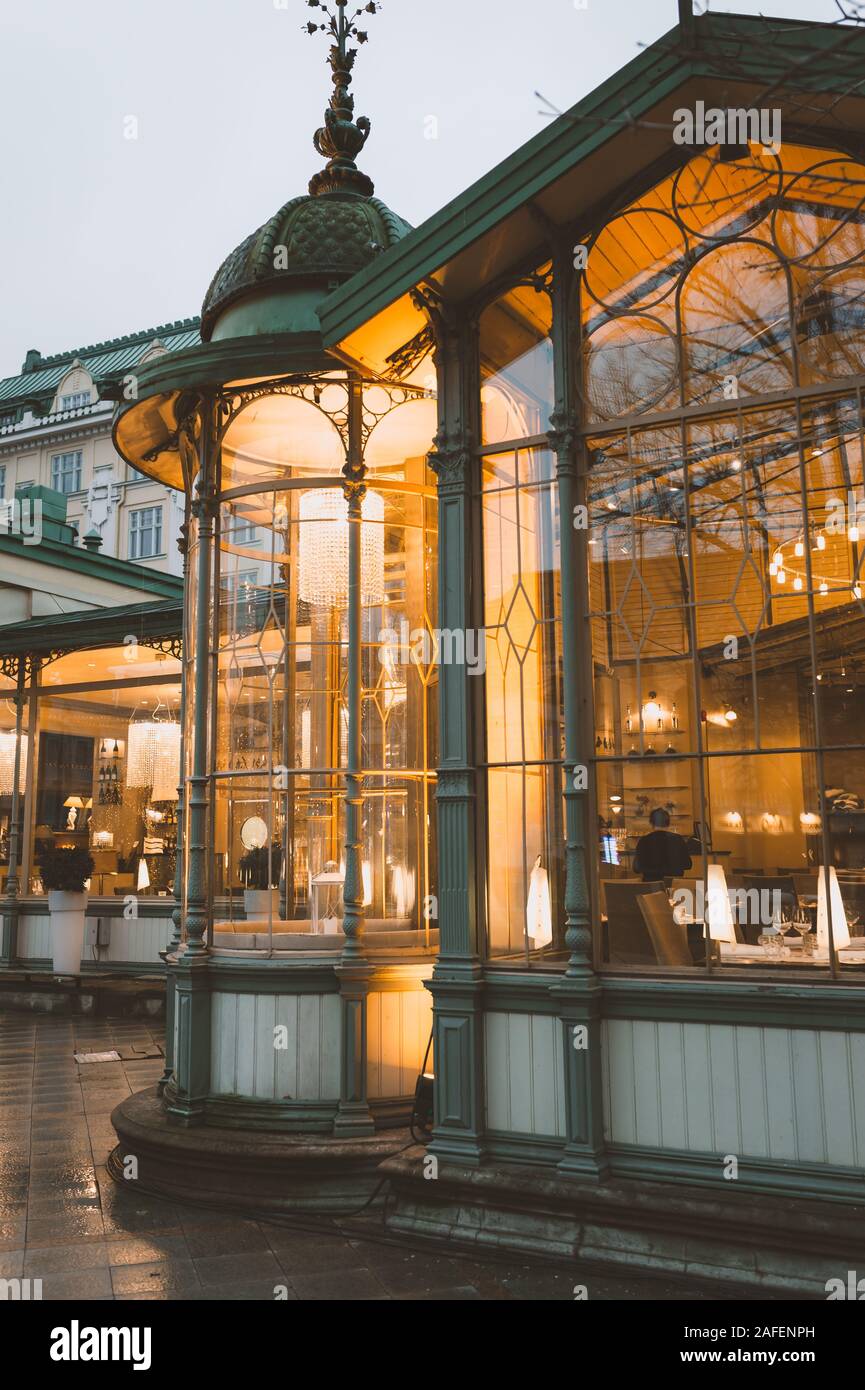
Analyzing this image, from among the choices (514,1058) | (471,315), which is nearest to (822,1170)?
(514,1058)

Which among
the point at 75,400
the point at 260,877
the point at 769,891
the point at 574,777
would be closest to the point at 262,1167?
the point at 260,877

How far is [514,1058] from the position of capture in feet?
19.2

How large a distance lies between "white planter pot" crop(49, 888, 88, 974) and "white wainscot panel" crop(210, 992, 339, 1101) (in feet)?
26.5

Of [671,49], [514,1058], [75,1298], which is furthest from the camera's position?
[514,1058]

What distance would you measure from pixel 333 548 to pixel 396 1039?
10.1 feet

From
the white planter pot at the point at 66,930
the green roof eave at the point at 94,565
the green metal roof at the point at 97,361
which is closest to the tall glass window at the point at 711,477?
the white planter pot at the point at 66,930

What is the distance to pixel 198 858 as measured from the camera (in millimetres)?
7258

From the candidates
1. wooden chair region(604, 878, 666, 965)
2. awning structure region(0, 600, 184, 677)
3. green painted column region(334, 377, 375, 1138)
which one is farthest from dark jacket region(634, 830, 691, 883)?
awning structure region(0, 600, 184, 677)

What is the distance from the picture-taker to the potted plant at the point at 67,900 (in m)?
14.2

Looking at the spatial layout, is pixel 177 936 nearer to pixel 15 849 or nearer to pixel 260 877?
pixel 260 877

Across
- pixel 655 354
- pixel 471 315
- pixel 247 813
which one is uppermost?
pixel 471 315

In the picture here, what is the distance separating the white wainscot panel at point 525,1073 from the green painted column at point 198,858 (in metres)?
2.01

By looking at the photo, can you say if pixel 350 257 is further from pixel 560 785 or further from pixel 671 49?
pixel 560 785
